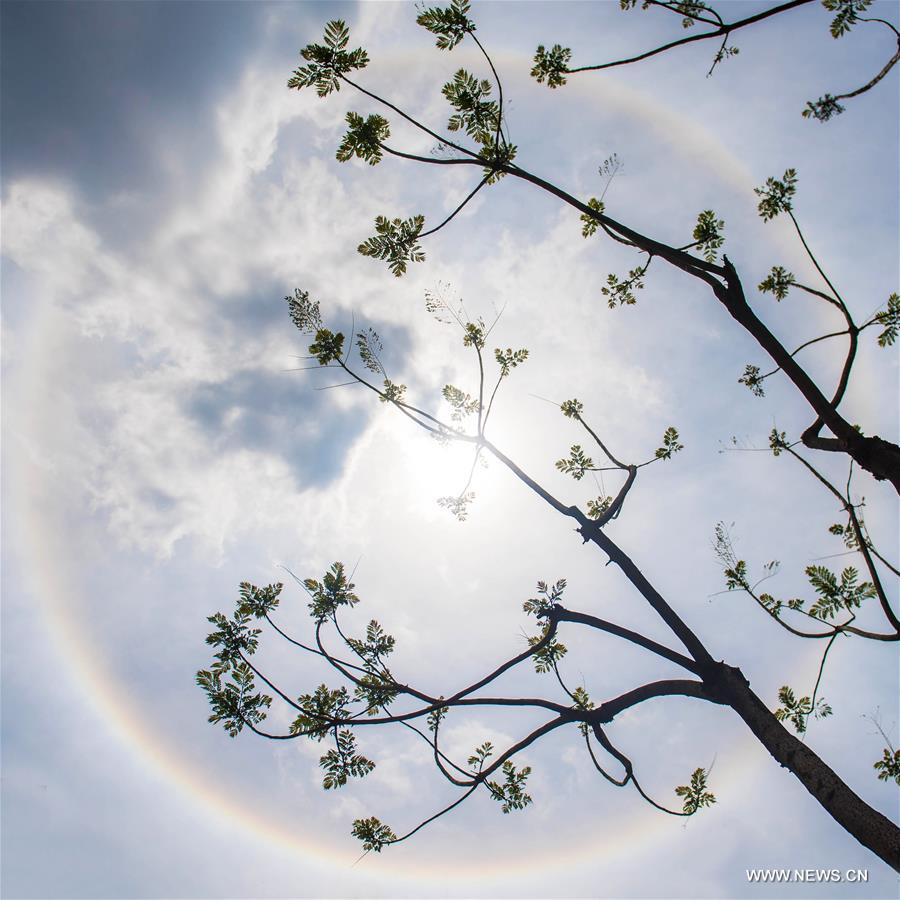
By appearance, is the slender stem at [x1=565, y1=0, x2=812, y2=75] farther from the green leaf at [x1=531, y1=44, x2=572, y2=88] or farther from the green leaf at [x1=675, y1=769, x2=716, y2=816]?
Answer: the green leaf at [x1=675, y1=769, x2=716, y2=816]

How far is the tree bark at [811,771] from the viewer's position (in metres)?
4.22

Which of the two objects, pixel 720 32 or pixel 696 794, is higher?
pixel 720 32

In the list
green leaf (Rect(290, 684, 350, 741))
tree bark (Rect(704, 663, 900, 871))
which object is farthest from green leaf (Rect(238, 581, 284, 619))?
tree bark (Rect(704, 663, 900, 871))

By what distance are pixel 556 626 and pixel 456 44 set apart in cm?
712

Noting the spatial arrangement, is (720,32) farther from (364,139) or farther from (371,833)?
(371,833)

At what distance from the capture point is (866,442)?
5.24 meters

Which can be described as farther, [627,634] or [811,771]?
[627,634]

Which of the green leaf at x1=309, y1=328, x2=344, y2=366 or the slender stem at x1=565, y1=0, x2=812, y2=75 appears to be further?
the green leaf at x1=309, y1=328, x2=344, y2=366

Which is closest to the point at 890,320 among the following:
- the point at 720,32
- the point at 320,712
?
the point at 720,32

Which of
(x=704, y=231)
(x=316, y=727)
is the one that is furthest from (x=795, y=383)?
(x=316, y=727)

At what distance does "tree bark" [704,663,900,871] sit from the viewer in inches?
→ 166

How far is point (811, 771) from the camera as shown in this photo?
4.79 metres

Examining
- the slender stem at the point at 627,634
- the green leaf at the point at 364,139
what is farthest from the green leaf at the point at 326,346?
the slender stem at the point at 627,634

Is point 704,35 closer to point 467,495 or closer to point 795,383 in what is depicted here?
point 795,383
